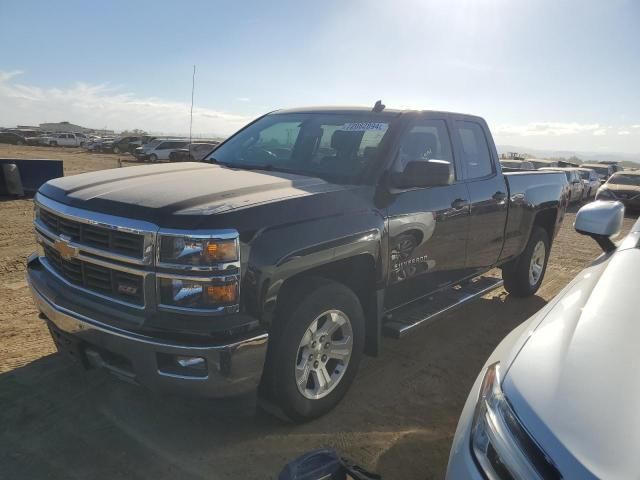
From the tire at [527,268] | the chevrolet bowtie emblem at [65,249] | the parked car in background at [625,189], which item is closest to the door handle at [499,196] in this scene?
the tire at [527,268]

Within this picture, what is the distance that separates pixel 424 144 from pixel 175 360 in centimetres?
258

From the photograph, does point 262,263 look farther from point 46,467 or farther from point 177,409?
point 46,467

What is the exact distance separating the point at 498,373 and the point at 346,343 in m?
1.54

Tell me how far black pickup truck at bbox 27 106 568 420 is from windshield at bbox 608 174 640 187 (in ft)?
52.8

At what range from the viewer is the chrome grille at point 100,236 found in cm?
255

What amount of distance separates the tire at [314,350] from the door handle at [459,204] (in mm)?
1357

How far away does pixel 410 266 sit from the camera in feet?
12.0

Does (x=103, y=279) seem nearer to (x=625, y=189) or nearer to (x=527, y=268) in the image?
(x=527, y=268)

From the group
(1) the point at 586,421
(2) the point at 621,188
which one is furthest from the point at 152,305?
(2) the point at 621,188

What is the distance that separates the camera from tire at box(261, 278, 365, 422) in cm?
278

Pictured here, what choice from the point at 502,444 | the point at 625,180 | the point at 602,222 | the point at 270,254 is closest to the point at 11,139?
the point at 625,180


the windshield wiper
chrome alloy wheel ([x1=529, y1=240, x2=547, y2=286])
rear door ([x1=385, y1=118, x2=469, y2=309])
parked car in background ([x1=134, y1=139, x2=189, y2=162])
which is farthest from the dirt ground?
parked car in background ([x1=134, y1=139, x2=189, y2=162])

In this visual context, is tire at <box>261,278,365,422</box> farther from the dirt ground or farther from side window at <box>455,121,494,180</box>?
side window at <box>455,121,494,180</box>

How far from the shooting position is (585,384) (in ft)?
5.11
